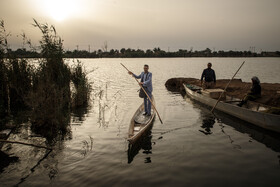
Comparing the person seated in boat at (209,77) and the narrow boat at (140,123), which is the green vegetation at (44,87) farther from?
the person seated in boat at (209,77)

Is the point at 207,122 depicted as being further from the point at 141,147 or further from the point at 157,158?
the point at 157,158

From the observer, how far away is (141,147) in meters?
7.33

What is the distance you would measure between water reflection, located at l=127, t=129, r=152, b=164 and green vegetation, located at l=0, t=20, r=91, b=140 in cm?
331

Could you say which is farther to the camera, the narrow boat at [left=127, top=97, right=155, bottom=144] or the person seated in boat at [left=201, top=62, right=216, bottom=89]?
the person seated in boat at [left=201, top=62, right=216, bottom=89]

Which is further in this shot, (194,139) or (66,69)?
(66,69)

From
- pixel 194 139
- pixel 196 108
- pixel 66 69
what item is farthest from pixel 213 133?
pixel 66 69

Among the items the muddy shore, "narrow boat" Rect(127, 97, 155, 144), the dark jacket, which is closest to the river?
"narrow boat" Rect(127, 97, 155, 144)

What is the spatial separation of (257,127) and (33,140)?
31.8 feet

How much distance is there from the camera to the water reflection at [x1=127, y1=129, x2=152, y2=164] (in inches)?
256

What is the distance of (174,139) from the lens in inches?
317

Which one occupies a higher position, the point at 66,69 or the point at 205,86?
the point at 66,69

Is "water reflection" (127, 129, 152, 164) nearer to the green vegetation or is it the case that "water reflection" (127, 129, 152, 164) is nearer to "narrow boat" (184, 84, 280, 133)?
the green vegetation

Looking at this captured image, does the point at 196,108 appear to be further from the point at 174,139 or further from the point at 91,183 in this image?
the point at 91,183

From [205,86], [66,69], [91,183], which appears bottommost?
[91,183]
